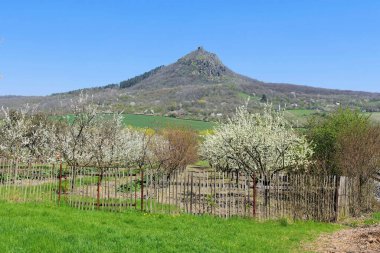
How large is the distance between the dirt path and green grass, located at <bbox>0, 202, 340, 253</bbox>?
0.53 m

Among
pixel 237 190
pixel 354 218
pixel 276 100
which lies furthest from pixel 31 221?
pixel 276 100

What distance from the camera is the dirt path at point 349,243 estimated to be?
37.8 ft

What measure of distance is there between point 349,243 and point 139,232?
6178mm

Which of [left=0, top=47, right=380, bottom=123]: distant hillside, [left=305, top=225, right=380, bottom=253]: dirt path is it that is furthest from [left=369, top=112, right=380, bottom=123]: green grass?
[left=0, top=47, right=380, bottom=123]: distant hillside

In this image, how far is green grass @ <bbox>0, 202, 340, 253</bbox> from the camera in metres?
9.65

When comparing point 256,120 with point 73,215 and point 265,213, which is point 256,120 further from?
point 73,215

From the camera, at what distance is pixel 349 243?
12398 mm

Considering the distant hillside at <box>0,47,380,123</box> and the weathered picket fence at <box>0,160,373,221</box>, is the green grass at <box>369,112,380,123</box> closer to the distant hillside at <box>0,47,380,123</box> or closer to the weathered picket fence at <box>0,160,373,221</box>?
the weathered picket fence at <box>0,160,373,221</box>

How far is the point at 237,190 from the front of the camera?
55.4 ft

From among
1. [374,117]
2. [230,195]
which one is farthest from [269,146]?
[374,117]

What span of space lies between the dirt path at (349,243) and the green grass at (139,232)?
1.75ft

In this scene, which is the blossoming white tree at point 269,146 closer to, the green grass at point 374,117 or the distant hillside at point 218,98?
the green grass at point 374,117

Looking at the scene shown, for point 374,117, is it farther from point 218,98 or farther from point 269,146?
point 218,98

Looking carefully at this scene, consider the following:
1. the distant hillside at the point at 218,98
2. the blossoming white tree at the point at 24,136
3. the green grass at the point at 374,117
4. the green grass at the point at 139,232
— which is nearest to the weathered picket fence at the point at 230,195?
the green grass at the point at 139,232
